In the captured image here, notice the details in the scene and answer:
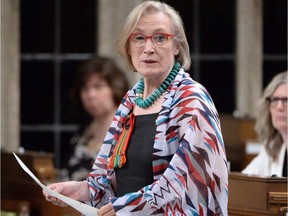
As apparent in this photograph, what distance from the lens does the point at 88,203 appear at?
4.00 meters

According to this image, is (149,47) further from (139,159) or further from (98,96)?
(98,96)

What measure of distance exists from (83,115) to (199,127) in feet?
15.2

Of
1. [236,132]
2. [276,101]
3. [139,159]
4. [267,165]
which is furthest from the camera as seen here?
[236,132]

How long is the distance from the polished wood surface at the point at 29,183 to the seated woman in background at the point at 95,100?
0.73 feet

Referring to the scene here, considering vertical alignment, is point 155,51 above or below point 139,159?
above

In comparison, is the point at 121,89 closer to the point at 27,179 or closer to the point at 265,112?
the point at 27,179

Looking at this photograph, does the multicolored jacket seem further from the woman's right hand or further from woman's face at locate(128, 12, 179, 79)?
the woman's right hand

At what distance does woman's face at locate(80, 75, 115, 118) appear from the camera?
23.0ft

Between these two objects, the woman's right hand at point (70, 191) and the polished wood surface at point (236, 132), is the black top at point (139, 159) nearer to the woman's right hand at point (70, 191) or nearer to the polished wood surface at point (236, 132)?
the woman's right hand at point (70, 191)

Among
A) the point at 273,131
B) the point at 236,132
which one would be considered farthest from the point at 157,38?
the point at 236,132

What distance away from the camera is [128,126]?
383 cm

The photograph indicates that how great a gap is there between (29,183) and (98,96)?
2.57ft

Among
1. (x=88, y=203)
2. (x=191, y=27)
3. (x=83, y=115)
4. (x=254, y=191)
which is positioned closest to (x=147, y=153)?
(x=88, y=203)

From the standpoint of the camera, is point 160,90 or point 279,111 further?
point 279,111
